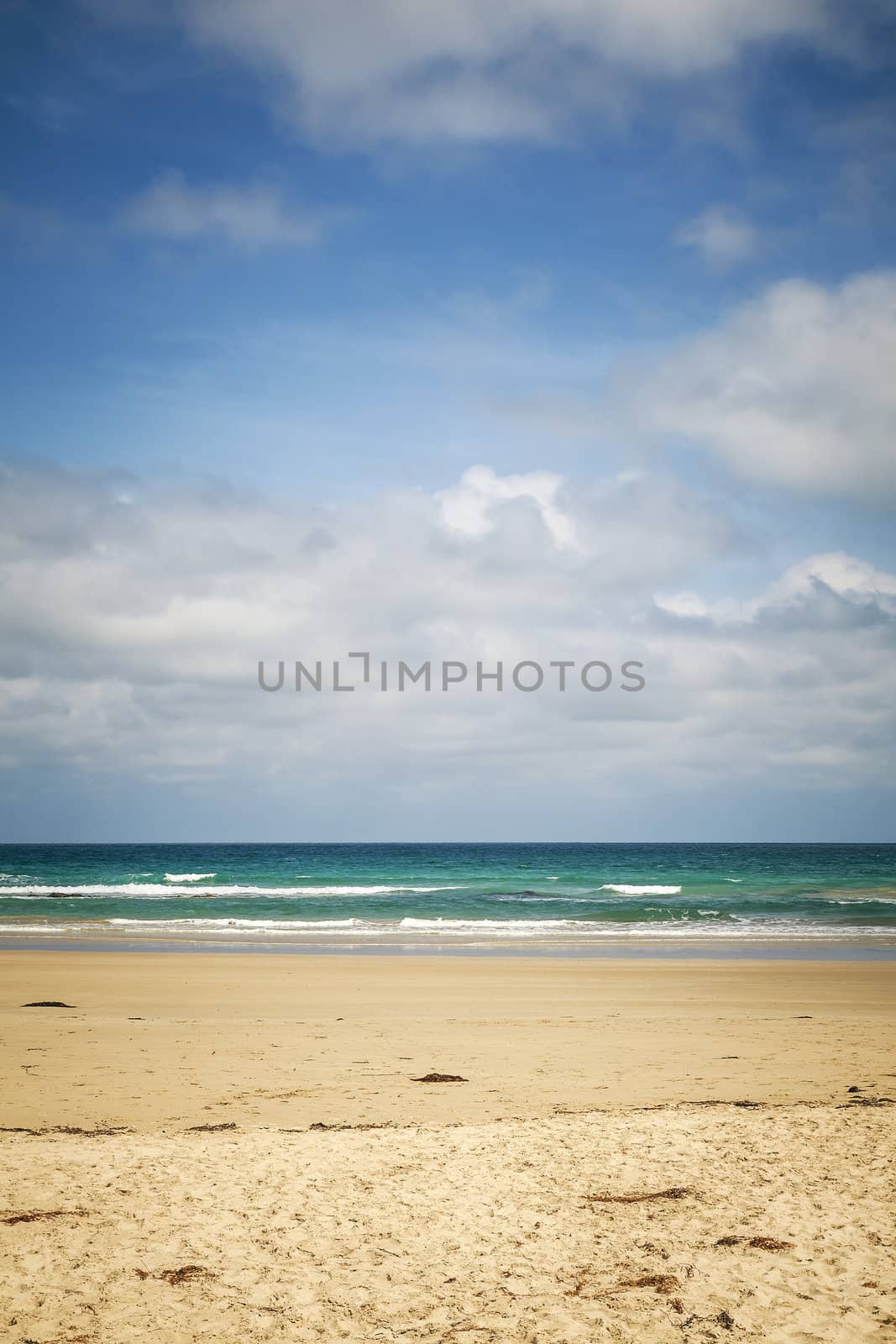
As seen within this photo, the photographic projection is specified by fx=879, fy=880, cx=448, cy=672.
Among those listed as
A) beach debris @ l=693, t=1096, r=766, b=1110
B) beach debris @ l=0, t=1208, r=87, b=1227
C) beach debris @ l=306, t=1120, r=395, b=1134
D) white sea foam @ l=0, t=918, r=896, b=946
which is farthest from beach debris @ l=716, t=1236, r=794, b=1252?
white sea foam @ l=0, t=918, r=896, b=946

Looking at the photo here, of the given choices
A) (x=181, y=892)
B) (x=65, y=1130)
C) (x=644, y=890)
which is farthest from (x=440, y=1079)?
(x=181, y=892)

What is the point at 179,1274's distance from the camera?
479 centimetres

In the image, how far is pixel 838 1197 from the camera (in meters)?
5.68

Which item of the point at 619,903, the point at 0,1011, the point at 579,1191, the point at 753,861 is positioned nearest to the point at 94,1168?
the point at 579,1191

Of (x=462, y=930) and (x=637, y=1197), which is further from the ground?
(x=637, y=1197)

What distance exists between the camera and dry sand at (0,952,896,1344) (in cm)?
447

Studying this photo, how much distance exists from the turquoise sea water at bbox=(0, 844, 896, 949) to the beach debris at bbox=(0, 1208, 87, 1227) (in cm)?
1862

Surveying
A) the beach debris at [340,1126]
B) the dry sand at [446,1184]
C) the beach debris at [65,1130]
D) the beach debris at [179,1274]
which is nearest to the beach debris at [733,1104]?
the dry sand at [446,1184]

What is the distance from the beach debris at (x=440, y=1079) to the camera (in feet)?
29.9

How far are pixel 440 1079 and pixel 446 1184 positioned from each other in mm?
3326

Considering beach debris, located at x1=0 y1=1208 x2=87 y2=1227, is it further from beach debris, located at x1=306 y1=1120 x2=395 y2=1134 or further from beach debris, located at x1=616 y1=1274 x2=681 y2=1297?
beach debris, located at x1=616 y1=1274 x2=681 y2=1297

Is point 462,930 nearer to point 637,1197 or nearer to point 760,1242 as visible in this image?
point 637,1197

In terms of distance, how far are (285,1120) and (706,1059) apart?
16.8ft

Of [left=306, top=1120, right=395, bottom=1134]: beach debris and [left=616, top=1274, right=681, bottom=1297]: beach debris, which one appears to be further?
[left=306, top=1120, right=395, bottom=1134]: beach debris
